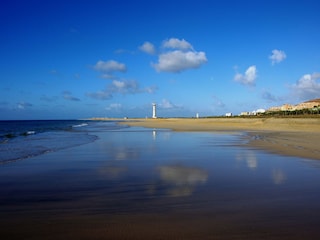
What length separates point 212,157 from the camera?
12.4m

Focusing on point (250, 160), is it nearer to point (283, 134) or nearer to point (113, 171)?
point (113, 171)

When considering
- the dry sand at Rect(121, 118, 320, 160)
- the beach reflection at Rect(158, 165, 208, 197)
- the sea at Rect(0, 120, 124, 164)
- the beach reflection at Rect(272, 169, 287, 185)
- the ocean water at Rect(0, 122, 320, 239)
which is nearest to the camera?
the ocean water at Rect(0, 122, 320, 239)

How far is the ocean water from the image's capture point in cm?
434

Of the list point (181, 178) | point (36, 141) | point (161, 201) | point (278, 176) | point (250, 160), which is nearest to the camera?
point (161, 201)

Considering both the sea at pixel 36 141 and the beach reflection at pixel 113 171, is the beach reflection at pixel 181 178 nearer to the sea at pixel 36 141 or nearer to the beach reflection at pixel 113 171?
the beach reflection at pixel 113 171

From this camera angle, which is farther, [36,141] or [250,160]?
[36,141]

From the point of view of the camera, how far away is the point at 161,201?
19.3ft

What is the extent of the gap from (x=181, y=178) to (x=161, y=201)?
7.72ft

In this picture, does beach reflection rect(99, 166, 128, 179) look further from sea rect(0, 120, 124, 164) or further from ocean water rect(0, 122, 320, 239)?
sea rect(0, 120, 124, 164)

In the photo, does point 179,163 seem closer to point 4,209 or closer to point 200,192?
point 200,192

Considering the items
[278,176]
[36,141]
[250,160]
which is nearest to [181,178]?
[278,176]

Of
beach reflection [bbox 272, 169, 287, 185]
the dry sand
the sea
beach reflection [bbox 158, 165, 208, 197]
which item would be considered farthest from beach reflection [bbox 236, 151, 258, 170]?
the sea

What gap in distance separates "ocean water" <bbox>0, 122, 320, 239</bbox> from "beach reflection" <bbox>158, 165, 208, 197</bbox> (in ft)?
0.07

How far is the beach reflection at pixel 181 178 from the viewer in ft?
21.9
